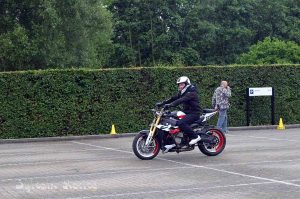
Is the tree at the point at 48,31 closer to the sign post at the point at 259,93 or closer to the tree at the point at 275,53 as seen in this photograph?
the sign post at the point at 259,93

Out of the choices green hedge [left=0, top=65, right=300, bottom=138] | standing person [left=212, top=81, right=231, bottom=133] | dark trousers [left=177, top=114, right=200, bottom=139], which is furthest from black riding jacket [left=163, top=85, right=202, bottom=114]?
green hedge [left=0, top=65, right=300, bottom=138]

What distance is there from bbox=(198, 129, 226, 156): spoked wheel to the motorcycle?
0.03 meters

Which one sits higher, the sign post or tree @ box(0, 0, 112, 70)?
tree @ box(0, 0, 112, 70)

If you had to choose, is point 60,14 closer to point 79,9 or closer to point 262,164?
point 79,9

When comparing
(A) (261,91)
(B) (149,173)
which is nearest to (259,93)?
(A) (261,91)

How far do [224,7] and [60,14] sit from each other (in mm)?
24905

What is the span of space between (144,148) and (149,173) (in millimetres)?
2345

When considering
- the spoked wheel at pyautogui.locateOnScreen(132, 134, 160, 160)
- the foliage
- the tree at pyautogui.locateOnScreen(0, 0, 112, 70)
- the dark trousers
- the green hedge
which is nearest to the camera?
the spoked wheel at pyautogui.locateOnScreen(132, 134, 160, 160)

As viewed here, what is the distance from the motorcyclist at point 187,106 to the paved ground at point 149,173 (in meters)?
0.59

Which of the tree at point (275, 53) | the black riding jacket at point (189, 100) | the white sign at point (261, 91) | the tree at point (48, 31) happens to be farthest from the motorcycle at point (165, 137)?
the tree at point (275, 53)

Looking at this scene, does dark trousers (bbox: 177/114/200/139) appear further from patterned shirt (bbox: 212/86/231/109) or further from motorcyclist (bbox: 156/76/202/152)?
patterned shirt (bbox: 212/86/231/109)

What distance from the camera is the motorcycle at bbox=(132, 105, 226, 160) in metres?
15.0

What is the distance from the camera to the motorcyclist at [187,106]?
49.5 ft

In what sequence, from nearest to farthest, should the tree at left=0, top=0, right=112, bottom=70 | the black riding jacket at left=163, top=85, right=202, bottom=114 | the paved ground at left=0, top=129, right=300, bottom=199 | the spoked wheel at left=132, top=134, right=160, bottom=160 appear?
the paved ground at left=0, top=129, right=300, bottom=199
the spoked wheel at left=132, top=134, right=160, bottom=160
the black riding jacket at left=163, top=85, right=202, bottom=114
the tree at left=0, top=0, right=112, bottom=70
